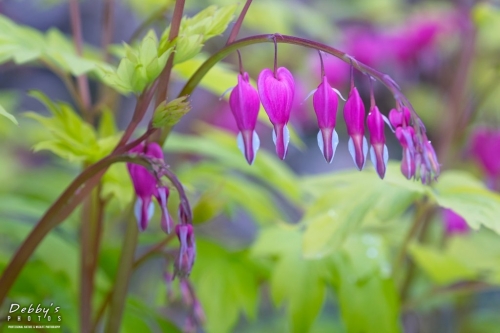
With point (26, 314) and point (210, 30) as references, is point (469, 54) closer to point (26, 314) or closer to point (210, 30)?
point (210, 30)

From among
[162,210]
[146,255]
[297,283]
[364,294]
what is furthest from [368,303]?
[162,210]

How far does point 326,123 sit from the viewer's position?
636mm

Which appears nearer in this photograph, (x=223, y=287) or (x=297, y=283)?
(x=297, y=283)

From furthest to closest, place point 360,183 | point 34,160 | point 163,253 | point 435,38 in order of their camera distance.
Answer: point 34,160 → point 435,38 → point 360,183 → point 163,253

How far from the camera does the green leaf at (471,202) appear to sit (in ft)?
2.62

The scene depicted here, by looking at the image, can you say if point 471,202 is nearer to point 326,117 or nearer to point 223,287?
point 326,117

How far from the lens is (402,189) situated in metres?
0.93

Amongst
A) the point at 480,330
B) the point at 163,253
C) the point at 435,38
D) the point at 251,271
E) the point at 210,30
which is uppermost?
the point at 435,38

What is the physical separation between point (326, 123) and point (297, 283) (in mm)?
449

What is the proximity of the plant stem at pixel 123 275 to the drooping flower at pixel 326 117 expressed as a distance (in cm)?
31

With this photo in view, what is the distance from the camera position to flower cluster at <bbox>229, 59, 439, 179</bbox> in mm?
621

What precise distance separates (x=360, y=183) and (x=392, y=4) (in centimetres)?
221

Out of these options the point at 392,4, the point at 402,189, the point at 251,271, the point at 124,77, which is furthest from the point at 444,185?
the point at 392,4

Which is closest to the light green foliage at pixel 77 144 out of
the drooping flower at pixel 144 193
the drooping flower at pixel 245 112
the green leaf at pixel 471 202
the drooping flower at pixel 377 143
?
the drooping flower at pixel 144 193
